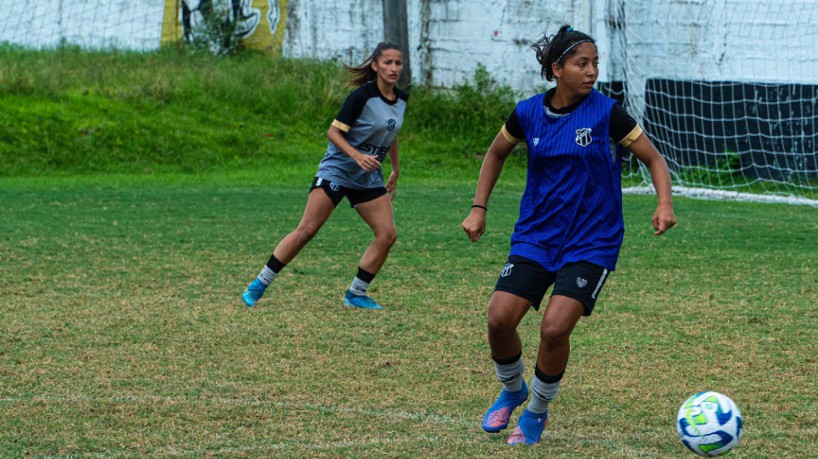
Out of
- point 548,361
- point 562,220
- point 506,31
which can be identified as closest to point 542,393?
point 548,361

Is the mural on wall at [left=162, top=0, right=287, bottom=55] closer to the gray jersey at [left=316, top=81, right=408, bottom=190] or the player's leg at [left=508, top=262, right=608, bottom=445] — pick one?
the gray jersey at [left=316, top=81, right=408, bottom=190]

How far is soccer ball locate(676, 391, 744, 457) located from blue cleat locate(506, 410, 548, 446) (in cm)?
65

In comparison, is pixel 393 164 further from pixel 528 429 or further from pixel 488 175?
pixel 528 429

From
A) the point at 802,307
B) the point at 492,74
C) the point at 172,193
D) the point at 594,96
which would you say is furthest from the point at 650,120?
the point at 594,96

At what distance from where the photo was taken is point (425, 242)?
10.4m

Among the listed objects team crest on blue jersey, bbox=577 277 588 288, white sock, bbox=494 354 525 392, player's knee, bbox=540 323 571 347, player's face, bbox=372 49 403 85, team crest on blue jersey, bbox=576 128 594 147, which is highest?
player's face, bbox=372 49 403 85

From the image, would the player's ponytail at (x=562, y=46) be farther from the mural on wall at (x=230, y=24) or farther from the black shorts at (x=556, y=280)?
the mural on wall at (x=230, y=24)

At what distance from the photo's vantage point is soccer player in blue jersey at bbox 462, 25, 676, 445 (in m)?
4.62

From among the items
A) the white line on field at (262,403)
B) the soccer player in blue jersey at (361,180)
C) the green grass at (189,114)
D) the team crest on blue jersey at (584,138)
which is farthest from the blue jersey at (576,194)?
the green grass at (189,114)

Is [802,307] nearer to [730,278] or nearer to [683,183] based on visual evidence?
[730,278]

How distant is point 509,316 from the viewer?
4.68m

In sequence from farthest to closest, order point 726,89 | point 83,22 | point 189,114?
point 83,22 < point 189,114 < point 726,89

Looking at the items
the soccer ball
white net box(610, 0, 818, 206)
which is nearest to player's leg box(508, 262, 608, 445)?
the soccer ball

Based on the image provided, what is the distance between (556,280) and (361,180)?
3.14m
